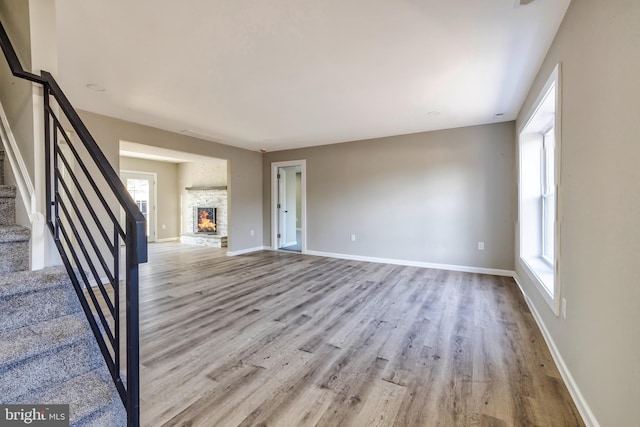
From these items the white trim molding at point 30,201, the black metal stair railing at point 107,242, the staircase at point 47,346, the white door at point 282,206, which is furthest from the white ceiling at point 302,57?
the white door at point 282,206

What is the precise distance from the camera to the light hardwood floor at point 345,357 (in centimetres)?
152

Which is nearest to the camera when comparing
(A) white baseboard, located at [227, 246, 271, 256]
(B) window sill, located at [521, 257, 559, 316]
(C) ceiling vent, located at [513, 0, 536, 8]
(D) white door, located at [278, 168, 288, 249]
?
(C) ceiling vent, located at [513, 0, 536, 8]

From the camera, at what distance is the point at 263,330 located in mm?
2473

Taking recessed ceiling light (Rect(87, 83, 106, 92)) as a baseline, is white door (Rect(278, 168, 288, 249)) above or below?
below

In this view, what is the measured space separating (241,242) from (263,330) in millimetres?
3914

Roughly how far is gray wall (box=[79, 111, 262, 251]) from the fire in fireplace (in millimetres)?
2252

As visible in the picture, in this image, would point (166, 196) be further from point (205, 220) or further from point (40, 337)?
point (40, 337)

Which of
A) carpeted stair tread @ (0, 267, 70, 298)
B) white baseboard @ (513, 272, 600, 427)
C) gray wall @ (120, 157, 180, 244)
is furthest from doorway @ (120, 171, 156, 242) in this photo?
white baseboard @ (513, 272, 600, 427)

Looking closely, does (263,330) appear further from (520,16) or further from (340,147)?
(340,147)

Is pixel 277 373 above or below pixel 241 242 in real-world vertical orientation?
below

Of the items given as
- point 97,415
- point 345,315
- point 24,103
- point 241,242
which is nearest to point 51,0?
point 24,103

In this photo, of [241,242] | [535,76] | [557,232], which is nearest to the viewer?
[557,232]

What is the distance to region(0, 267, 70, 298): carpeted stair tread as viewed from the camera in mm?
1188

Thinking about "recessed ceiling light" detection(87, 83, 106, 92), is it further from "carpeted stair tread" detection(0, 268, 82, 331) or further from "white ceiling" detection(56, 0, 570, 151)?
"carpeted stair tread" detection(0, 268, 82, 331)
